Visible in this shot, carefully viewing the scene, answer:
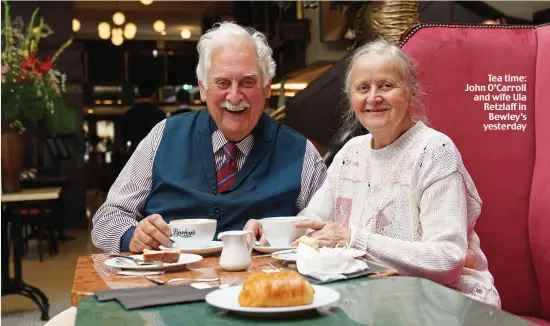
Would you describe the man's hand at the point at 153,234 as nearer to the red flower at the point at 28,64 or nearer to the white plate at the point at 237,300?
the white plate at the point at 237,300

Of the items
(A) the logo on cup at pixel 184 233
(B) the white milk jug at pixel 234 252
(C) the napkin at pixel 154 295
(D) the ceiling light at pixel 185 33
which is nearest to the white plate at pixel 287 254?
(B) the white milk jug at pixel 234 252

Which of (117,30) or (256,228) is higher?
(117,30)

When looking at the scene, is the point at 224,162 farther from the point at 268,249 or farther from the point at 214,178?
the point at 268,249

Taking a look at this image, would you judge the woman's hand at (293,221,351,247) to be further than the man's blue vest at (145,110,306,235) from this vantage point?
No

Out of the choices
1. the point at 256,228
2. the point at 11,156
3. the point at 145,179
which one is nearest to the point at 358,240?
the point at 256,228

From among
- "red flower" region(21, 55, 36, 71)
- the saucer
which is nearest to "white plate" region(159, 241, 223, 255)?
the saucer

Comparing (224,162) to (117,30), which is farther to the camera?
(117,30)

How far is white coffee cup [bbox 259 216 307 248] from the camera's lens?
204cm

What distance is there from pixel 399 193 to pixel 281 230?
16.6 inches

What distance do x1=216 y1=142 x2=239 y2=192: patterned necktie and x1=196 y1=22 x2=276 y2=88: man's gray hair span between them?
0.79 ft

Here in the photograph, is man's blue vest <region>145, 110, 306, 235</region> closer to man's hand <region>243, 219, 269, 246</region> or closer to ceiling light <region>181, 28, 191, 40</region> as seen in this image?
man's hand <region>243, 219, 269, 246</region>

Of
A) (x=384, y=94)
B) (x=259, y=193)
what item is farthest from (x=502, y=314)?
(x=259, y=193)

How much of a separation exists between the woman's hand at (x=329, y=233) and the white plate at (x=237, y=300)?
1.66 feet

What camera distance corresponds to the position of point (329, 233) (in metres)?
2.00
